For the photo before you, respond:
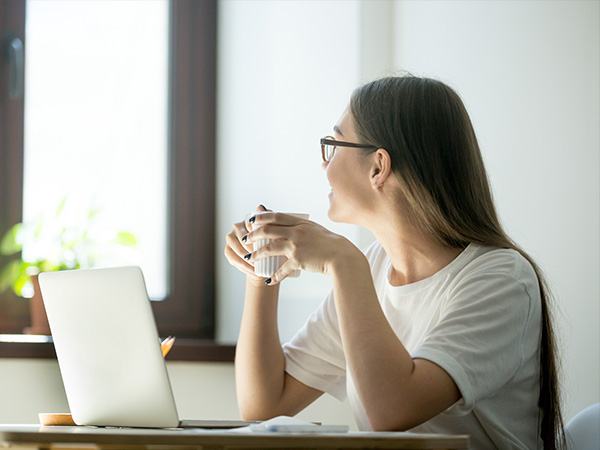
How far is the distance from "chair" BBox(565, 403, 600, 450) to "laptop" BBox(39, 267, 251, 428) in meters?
0.56

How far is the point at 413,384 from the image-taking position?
3.34ft

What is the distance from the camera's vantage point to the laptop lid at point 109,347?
3.37 feet

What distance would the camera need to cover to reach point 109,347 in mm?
1052

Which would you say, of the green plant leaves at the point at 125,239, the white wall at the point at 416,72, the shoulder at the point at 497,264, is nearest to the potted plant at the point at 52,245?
the green plant leaves at the point at 125,239

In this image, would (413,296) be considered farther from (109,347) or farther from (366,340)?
(109,347)

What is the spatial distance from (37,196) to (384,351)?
1.51 m

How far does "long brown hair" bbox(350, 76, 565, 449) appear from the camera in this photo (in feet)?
4.09

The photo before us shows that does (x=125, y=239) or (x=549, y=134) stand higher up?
(x=549, y=134)

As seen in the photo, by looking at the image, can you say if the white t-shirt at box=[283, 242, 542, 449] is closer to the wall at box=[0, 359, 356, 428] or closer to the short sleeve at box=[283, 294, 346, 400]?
the short sleeve at box=[283, 294, 346, 400]

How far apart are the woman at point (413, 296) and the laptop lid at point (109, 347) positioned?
0.26m

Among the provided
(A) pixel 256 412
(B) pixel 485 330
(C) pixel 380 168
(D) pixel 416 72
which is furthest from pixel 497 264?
(D) pixel 416 72

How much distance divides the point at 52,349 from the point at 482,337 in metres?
1.27

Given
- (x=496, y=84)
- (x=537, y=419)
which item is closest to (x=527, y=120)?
(x=496, y=84)

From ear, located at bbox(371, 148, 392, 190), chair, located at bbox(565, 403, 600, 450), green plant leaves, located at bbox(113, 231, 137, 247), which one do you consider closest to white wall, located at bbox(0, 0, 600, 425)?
green plant leaves, located at bbox(113, 231, 137, 247)
